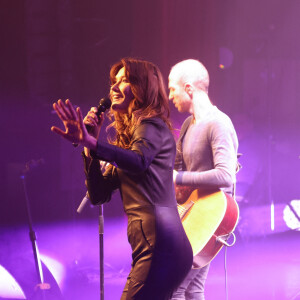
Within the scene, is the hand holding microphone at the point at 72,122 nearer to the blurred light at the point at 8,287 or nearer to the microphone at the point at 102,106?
the microphone at the point at 102,106

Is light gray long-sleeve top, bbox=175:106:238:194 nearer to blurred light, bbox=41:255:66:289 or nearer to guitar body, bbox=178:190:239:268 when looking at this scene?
guitar body, bbox=178:190:239:268

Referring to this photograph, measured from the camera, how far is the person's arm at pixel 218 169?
7.93 ft

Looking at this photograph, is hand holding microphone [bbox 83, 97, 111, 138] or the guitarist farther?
the guitarist

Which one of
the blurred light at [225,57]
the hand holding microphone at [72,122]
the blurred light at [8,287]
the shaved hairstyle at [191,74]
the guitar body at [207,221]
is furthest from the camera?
the blurred light at [225,57]

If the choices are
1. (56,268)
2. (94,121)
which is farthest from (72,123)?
(56,268)

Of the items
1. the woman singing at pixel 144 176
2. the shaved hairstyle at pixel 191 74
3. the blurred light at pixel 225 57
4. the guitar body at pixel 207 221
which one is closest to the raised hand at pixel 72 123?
the woman singing at pixel 144 176

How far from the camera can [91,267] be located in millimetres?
4453

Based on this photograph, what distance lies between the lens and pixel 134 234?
60.3 inches

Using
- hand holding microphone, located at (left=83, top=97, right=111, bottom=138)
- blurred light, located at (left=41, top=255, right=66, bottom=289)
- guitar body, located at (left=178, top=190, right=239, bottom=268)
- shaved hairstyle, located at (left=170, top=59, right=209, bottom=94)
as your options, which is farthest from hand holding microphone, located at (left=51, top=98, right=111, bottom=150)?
blurred light, located at (left=41, top=255, right=66, bottom=289)

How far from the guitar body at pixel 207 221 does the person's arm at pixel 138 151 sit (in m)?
0.95

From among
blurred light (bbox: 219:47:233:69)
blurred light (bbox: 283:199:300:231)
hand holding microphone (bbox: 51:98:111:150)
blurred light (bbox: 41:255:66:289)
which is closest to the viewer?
hand holding microphone (bbox: 51:98:111:150)

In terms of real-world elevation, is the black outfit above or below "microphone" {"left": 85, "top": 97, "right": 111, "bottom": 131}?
below

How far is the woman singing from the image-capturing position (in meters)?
1.43

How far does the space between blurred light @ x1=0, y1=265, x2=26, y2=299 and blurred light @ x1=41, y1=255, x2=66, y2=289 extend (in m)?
0.37
